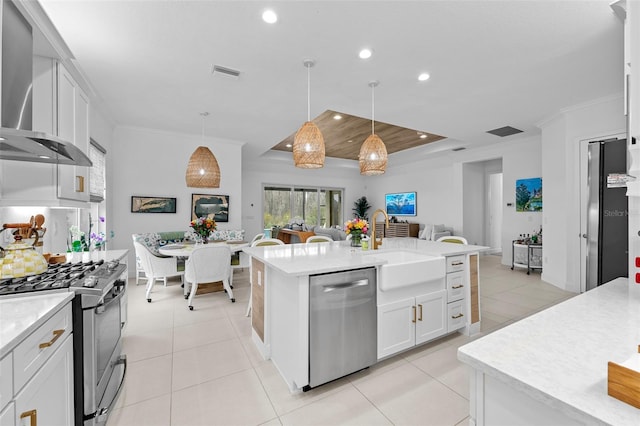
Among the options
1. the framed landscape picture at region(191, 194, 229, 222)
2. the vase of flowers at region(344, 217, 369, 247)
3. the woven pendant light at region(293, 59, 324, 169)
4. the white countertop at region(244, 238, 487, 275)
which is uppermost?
the woven pendant light at region(293, 59, 324, 169)

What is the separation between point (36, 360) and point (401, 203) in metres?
9.24

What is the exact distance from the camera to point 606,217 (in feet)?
12.5

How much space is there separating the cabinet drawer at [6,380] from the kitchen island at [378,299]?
118 centimetres

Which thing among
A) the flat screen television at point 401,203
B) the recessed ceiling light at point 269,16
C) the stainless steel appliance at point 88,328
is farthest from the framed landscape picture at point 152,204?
the flat screen television at point 401,203

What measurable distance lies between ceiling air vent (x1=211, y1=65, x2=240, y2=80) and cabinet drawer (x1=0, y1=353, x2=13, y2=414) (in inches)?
116

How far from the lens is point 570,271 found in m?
4.26

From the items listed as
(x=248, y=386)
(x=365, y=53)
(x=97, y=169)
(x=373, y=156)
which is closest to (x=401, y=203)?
(x=373, y=156)

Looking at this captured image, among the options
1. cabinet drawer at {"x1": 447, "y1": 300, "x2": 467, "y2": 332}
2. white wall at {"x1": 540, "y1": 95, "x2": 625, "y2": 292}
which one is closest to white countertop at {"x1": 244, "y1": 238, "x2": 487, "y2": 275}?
cabinet drawer at {"x1": 447, "y1": 300, "x2": 467, "y2": 332}

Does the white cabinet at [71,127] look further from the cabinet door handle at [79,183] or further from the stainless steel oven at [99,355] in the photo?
the stainless steel oven at [99,355]

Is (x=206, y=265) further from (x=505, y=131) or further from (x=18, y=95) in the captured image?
(x=505, y=131)

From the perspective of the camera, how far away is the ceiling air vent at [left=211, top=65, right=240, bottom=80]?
3016 mm

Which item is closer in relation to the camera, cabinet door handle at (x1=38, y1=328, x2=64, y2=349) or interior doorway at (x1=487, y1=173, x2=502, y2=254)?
cabinet door handle at (x1=38, y1=328, x2=64, y2=349)

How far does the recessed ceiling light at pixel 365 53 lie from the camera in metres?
2.66

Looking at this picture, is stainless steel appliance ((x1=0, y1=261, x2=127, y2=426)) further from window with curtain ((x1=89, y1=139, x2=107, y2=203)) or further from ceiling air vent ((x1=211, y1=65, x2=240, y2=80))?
→ window with curtain ((x1=89, y1=139, x2=107, y2=203))
